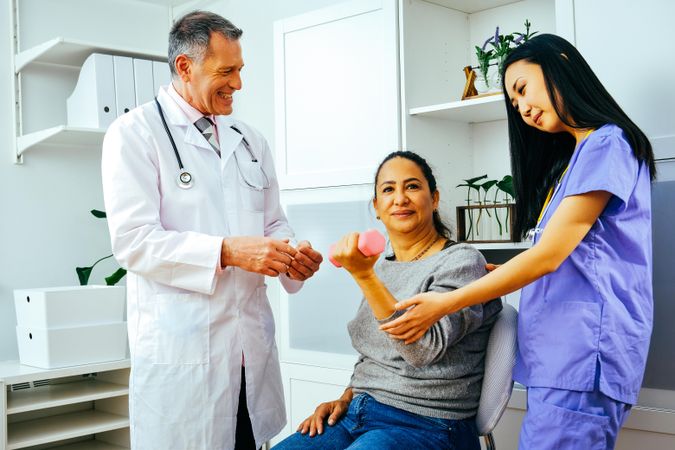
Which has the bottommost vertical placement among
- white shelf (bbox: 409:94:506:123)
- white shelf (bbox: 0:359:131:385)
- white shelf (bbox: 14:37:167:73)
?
white shelf (bbox: 0:359:131:385)

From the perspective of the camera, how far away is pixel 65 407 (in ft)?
10.0

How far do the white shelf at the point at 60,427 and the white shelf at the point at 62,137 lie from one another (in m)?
1.07

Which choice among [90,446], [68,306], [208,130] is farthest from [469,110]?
[90,446]

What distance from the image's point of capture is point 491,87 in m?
2.37

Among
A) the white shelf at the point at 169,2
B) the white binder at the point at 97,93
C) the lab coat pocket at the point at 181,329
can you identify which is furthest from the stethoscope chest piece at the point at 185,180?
the white shelf at the point at 169,2

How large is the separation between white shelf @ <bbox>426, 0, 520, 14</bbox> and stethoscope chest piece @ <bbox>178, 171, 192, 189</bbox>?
3.83 ft

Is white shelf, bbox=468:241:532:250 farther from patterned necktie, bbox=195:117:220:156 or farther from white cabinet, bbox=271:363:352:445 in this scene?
patterned necktie, bbox=195:117:220:156

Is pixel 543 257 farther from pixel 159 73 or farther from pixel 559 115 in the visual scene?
pixel 159 73

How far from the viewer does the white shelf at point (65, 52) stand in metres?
2.89

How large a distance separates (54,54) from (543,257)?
7.84 ft

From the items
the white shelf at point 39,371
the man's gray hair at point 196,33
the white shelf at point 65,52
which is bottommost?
the white shelf at point 39,371

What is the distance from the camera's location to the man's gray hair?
1718mm

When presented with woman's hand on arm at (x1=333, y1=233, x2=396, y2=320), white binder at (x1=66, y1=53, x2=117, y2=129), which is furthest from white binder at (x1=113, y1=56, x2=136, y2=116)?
woman's hand on arm at (x1=333, y1=233, x2=396, y2=320)

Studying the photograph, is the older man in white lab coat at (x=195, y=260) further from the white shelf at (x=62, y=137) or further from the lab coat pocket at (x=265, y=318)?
the white shelf at (x=62, y=137)
